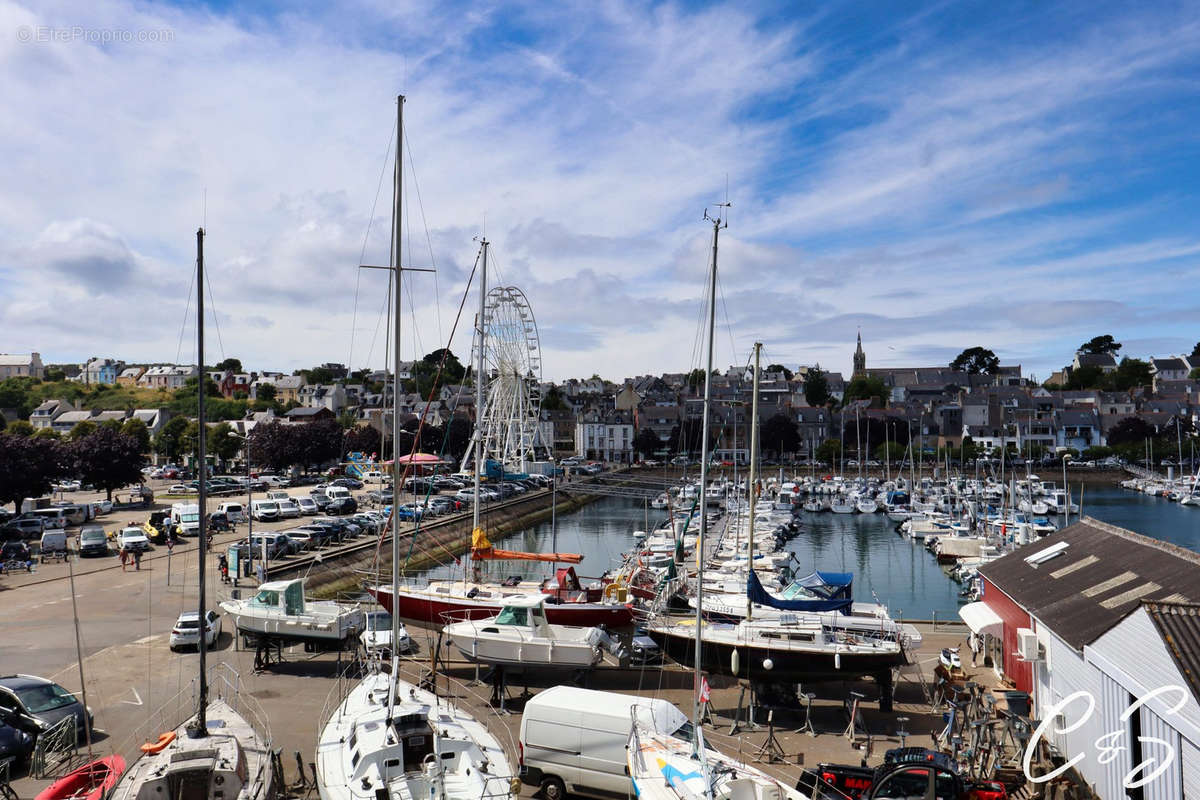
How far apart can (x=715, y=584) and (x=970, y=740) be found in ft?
54.2

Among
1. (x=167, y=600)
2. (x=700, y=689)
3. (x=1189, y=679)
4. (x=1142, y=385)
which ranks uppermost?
(x=1142, y=385)

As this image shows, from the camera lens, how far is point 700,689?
13.4m

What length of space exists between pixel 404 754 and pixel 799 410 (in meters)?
114

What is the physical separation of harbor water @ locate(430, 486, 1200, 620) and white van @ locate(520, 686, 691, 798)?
14.7 m

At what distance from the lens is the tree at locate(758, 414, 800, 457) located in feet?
367

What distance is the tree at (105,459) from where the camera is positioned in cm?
5081

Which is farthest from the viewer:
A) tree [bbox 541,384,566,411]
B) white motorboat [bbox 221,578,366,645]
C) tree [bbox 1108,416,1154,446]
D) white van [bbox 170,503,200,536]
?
tree [bbox 541,384,566,411]

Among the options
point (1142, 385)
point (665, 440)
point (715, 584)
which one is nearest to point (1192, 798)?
point (715, 584)

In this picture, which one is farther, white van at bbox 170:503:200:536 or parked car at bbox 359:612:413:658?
white van at bbox 170:503:200:536

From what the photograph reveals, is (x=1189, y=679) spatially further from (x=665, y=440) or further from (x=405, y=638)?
(x=665, y=440)

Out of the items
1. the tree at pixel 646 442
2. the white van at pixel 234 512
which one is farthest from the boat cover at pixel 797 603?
the tree at pixel 646 442

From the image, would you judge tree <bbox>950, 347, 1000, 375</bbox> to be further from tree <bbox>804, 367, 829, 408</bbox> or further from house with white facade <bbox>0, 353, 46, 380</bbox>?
house with white facade <bbox>0, 353, 46, 380</bbox>

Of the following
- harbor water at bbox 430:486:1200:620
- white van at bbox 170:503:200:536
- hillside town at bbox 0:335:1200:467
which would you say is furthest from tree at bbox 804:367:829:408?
white van at bbox 170:503:200:536

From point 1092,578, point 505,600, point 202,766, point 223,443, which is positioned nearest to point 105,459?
point 223,443
